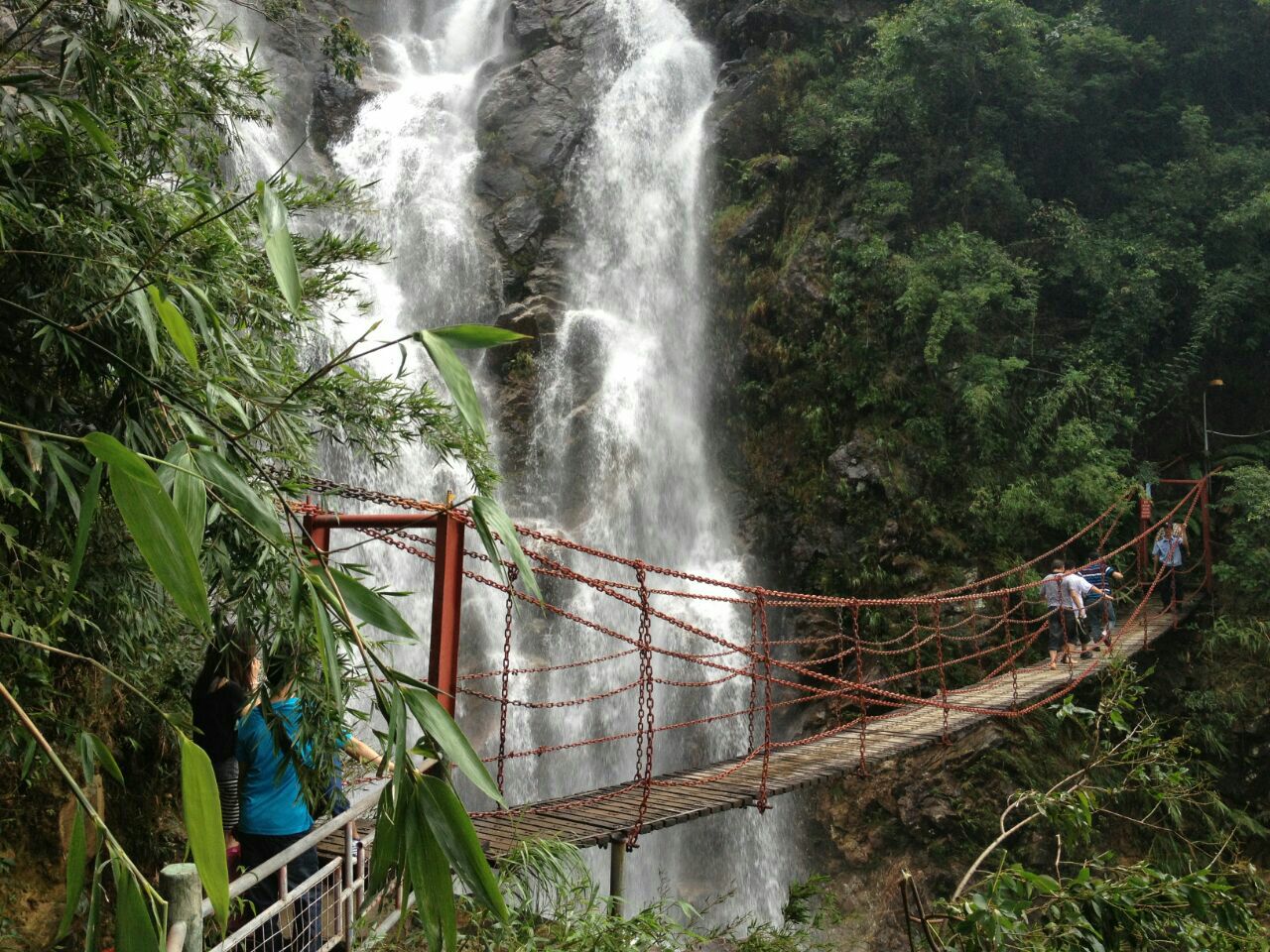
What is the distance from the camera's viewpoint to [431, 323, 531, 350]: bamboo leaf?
110 centimetres

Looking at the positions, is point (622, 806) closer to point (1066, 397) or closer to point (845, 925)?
point (845, 925)

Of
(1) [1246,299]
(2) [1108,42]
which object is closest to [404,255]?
(2) [1108,42]

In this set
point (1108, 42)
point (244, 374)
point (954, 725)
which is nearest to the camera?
point (244, 374)

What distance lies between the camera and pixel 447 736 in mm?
1054

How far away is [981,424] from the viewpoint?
830 centimetres

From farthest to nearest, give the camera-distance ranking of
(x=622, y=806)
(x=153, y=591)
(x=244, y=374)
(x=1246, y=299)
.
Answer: (x=1246, y=299)
(x=622, y=806)
(x=244, y=374)
(x=153, y=591)

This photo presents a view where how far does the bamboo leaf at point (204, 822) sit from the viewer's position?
874 millimetres

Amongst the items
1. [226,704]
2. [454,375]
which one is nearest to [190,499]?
[454,375]

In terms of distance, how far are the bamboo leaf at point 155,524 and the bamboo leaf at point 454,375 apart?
12.7 inches

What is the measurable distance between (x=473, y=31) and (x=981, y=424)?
30.8 ft

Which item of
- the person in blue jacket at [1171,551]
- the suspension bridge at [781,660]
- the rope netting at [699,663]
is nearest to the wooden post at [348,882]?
the suspension bridge at [781,660]

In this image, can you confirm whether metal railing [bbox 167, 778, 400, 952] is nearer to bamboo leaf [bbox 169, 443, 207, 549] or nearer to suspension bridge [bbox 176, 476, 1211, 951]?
bamboo leaf [bbox 169, 443, 207, 549]

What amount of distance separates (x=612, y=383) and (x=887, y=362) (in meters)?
2.58

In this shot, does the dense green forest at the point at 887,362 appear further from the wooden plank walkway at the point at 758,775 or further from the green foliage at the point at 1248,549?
the wooden plank walkway at the point at 758,775
